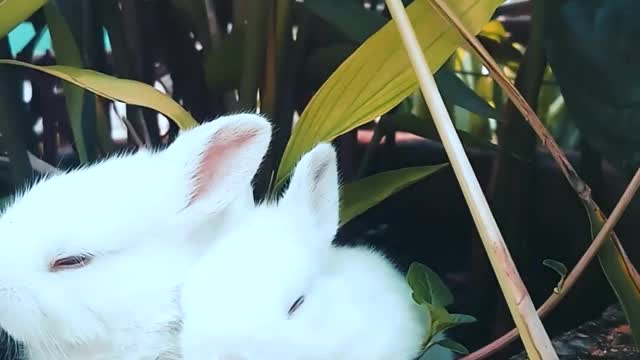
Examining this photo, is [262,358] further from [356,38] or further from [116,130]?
[116,130]

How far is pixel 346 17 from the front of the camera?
0.51 metres

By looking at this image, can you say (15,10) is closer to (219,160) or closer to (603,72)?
(219,160)

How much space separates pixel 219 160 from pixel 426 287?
0.12m

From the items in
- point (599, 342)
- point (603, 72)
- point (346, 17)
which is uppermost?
point (346, 17)

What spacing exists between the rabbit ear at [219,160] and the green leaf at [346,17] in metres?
0.12

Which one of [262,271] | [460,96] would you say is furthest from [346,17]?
[262,271]

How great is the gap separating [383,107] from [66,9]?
0.92ft

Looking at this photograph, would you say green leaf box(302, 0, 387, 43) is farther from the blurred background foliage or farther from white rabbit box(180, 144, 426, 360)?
white rabbit box(180, 144, 426, 360)

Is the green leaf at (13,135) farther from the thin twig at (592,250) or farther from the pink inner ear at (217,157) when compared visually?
the thin twig at (592,250)

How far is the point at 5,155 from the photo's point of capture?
1.87ft

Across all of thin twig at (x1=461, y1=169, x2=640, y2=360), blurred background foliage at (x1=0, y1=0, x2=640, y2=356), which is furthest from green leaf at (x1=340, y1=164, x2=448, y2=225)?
thin twig at (x1=461, y1=169, x2=640, y2=360)

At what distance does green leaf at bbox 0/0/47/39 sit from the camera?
1.42ft

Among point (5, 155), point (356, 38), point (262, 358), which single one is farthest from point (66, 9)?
point (262, 358)

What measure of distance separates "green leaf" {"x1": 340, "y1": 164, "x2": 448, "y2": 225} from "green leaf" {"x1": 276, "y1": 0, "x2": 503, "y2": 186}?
64mm
